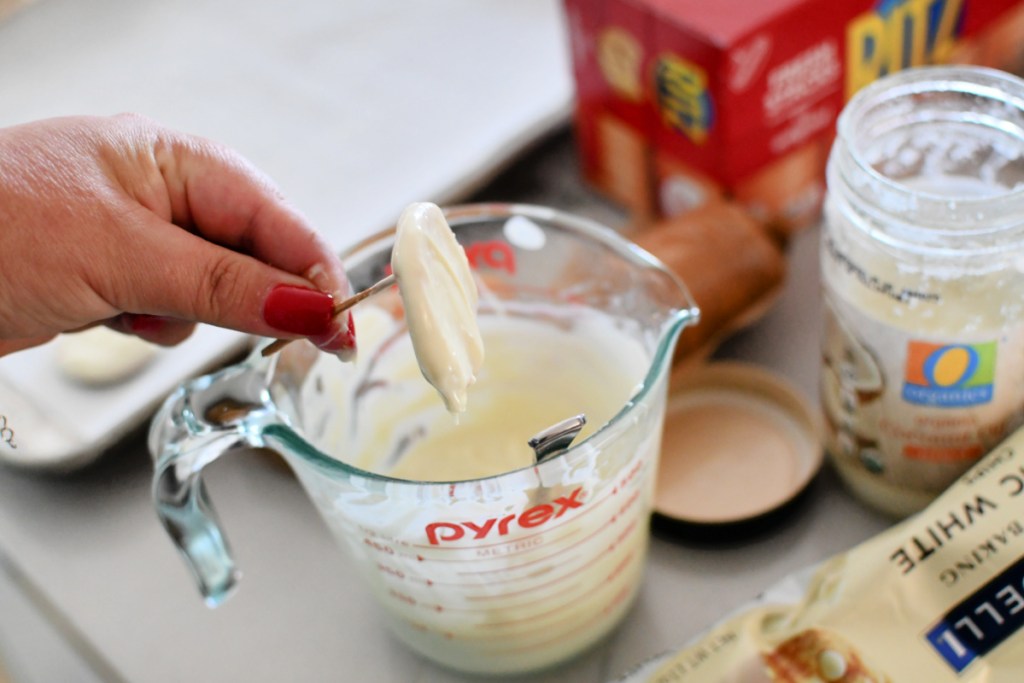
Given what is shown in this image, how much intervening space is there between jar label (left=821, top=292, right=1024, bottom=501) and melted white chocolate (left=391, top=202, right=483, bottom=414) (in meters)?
0.22

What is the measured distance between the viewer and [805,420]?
66 centimetres

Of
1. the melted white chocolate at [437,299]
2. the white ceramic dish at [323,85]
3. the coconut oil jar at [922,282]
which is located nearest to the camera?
the melted white chocolate at [437,299]

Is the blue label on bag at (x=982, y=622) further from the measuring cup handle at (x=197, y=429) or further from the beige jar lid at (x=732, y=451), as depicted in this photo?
the measuring cup handle at (x=197, y=429)

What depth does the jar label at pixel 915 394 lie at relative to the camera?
527 mm

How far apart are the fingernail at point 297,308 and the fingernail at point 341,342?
11 mm

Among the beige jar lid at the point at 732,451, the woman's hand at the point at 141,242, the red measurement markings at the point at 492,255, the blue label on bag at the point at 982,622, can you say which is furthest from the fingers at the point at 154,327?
the blue label on bag at the point at 982,622

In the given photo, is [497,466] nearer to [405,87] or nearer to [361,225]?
[361,225]

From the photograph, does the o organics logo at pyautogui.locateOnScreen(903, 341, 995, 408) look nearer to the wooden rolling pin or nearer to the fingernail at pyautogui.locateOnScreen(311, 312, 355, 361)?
the wooden rolling pin

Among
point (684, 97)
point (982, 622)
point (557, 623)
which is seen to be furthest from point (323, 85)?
point (982, 622)

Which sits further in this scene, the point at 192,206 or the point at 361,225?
the point at 361,225

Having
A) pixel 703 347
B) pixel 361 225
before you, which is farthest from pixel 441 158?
pixel 703 347

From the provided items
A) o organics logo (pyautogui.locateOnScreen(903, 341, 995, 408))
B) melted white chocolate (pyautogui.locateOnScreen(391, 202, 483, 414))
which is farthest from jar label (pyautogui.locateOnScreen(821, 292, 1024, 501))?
melted white chocolate (pyautogui.locateOnScreen(391, 202, 483, 414))

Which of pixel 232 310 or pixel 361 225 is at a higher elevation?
pixel 232 310

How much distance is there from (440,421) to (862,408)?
239mm
